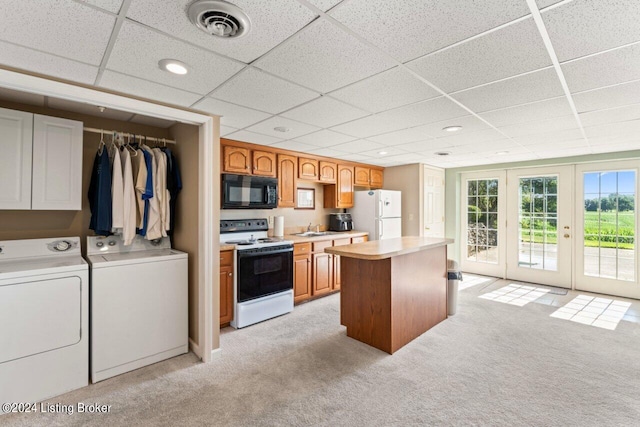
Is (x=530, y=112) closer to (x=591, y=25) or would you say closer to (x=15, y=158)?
(x=591, y=25)

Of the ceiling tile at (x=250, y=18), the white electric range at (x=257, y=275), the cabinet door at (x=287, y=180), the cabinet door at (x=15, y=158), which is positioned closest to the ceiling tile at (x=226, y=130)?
the cabinet door at (x=287, y=180)

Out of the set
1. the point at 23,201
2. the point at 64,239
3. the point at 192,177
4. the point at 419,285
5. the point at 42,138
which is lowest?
the point at 419,285

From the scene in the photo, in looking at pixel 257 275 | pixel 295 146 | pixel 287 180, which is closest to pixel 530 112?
pixel 295 146

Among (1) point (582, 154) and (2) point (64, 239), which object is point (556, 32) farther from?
(1) point (582, 154)

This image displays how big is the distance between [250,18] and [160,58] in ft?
2.29

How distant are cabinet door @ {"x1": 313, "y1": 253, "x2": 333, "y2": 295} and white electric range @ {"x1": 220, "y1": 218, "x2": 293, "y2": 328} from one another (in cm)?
53

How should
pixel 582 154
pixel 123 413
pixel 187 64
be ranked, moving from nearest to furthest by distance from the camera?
1. pixel 187 64
2. pixel 123 413
3. pixel 582 154

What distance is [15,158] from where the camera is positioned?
2.28m

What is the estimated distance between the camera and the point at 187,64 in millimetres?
1771

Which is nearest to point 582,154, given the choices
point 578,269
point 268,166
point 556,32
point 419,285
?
point 578,269

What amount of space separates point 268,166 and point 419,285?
2.47 metres

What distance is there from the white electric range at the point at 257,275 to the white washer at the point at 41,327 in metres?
1.41

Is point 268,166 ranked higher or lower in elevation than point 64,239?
higher

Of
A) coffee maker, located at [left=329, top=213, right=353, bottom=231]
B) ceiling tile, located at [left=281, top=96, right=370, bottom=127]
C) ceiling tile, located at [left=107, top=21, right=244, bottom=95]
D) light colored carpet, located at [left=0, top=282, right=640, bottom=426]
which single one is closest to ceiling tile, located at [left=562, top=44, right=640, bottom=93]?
ceiling tile, located at [left=281, top=96, right=370, bottom=127]
